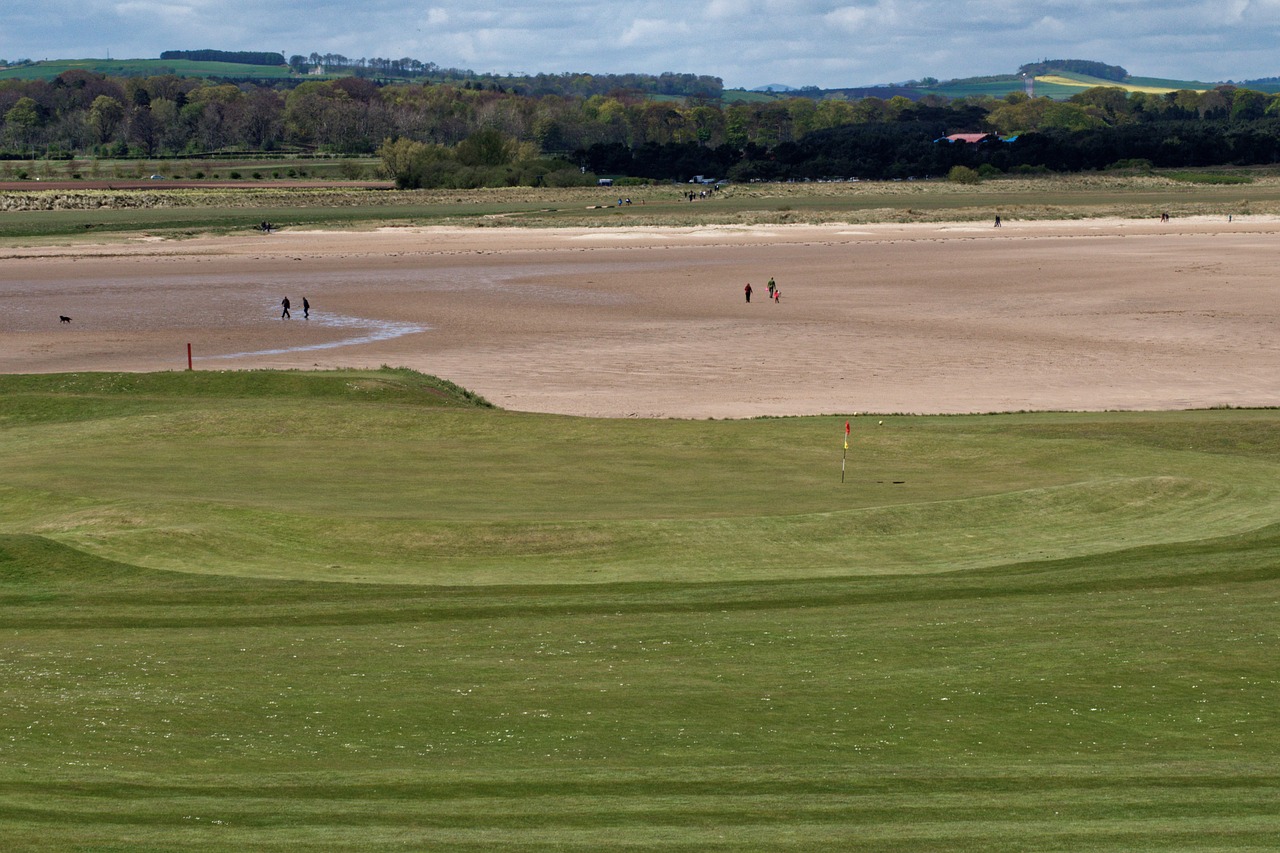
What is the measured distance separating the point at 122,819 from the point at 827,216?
107997mm

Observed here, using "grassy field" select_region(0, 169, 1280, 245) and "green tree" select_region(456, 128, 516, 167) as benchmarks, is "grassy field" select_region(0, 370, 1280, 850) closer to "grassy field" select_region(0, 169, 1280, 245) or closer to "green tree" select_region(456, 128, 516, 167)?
"grassy field" select_region(0, 169, 1280, 245)

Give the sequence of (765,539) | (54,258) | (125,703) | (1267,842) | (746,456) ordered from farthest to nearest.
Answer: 1. (54,258)
2. (746,456)
3. (765,539)
4. (125,703)
5. (1267,842)

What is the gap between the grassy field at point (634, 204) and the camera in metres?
112

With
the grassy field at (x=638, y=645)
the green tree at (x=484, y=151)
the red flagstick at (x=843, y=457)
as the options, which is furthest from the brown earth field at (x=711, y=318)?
the green tree at (x=484, y=151)

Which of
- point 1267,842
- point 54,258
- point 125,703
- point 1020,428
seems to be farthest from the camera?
point 54,258

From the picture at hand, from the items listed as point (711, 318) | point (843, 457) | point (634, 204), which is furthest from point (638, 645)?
point (634, 204)

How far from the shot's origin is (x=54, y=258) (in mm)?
87750

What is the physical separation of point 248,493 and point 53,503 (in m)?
2.63

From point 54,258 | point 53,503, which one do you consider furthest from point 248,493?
point 54,258

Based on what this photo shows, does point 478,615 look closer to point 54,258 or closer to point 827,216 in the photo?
point 54,258

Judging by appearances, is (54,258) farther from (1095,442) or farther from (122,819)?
(122,819)

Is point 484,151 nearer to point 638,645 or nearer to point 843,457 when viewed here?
point 843,457

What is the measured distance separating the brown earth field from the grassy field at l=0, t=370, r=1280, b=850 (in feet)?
51.9

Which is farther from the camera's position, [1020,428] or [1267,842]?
[1020,428]
